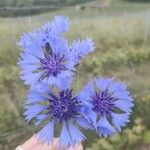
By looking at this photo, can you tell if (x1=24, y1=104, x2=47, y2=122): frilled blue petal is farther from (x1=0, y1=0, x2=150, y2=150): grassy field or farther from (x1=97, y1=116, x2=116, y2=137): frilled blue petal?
(x1=0, y1=0, x2=150, y2=150): grassy field

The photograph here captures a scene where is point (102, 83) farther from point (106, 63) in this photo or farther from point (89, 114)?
point (106, 63)

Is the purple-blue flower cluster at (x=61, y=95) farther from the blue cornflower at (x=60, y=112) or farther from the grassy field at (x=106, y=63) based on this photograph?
the grassy field at (x=106, y=63)

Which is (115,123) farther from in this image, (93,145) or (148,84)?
(148,84)

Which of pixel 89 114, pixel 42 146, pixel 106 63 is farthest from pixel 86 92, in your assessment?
pixel 106 63

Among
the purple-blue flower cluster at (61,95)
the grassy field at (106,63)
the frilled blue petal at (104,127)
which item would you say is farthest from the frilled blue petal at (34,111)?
the grassy field at (106,63)

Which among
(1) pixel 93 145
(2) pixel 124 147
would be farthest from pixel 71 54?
(2) pixel 124 147

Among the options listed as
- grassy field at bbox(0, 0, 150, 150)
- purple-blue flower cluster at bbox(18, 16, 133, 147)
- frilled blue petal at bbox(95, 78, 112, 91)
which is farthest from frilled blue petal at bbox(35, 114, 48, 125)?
grassy field at bbox(0, 0, 150, 150)
